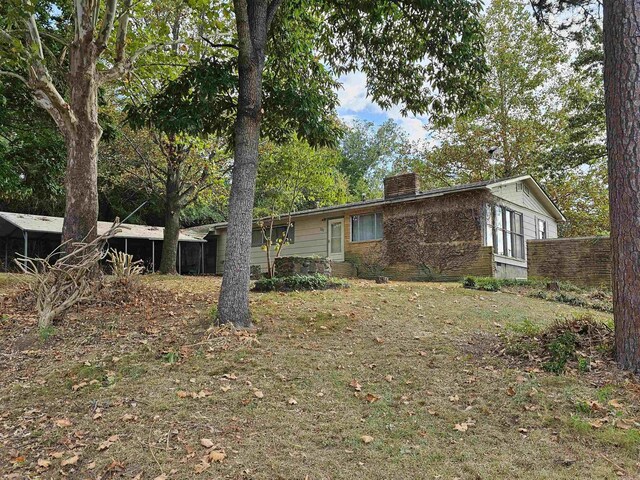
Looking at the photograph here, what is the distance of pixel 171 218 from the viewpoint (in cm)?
1622

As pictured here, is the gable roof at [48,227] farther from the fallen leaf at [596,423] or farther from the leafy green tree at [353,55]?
the fallen leaf at [596,423]

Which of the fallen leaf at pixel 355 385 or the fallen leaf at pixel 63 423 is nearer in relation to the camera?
the fallen leaf at pixel 63 423

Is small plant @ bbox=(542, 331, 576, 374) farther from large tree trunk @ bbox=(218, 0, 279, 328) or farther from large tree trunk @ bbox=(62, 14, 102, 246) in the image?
large tree trunk @ bbox=(62, 14, 102, 246)

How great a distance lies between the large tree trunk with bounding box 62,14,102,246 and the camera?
7.46 meters

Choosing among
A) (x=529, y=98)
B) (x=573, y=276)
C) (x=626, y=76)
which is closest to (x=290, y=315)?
(x=626, y=76)

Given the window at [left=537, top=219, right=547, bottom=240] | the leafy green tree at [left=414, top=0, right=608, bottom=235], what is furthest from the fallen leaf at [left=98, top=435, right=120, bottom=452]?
the leafy green tree at [left=414, top=0, right=608, bottom=235]

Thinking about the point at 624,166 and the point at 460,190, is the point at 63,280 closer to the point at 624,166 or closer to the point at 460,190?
the point at 624,166

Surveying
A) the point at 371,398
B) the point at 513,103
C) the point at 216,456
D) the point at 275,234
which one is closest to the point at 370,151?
the point at 513,103

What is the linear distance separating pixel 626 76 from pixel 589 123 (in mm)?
12830

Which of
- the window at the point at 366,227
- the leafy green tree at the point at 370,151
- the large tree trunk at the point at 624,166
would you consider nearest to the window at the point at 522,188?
the window at the point at 366,227

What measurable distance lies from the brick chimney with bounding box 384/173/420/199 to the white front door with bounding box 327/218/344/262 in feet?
7.79

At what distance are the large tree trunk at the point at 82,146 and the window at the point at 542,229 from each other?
640 inches

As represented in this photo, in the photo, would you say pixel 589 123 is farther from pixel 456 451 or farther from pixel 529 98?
pixel 456 451

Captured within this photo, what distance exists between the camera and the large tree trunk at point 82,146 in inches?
294
